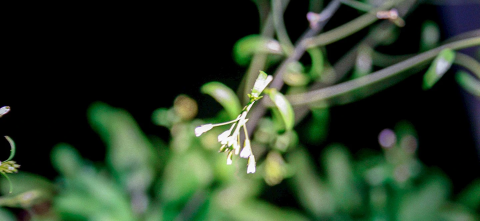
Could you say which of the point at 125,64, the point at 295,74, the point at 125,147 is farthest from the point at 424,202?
the point at 125,64

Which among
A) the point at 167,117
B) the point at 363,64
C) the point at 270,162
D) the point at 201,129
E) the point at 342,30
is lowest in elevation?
the point at 201,129

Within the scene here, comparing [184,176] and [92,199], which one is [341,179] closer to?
[184,176]

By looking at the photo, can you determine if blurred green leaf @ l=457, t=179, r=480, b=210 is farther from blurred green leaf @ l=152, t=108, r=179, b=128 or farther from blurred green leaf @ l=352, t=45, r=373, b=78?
blurred green leaf @ l=152, t=108, r=179, b=128

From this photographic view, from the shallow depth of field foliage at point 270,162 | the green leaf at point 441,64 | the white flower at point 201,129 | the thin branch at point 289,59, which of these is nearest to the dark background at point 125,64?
the shallow depth of field foliage at point 270,162

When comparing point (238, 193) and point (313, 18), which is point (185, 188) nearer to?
point (238, 193)

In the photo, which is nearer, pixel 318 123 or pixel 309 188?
pixel 318 123

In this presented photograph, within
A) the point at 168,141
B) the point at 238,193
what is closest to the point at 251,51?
the point at 238,193

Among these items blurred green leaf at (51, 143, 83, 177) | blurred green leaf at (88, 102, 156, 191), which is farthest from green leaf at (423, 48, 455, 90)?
blurred green leaf at (51, 143, 83, 177)
